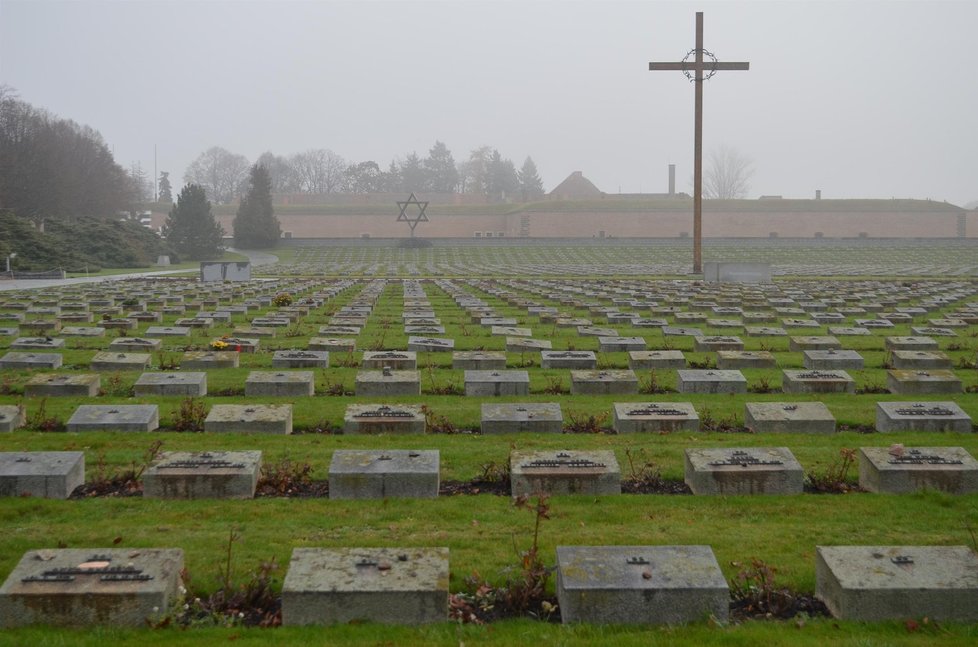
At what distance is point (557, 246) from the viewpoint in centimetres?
4847

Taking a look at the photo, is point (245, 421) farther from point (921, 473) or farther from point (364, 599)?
point (921, 473)

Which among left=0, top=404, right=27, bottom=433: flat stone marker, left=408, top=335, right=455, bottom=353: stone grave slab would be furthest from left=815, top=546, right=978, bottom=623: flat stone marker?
left=408, top=335, right=455, bottom=353: stone grave slab

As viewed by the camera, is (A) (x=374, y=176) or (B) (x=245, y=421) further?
(A) (x=374, y=176)

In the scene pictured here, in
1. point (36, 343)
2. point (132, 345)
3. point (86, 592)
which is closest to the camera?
point (86, 592)

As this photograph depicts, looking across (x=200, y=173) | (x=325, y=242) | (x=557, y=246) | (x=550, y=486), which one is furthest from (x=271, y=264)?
(x=200, y=173)

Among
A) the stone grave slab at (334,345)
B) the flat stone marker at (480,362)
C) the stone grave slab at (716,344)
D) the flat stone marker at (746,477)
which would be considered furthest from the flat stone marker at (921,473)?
the stone grave slab at (334,345)

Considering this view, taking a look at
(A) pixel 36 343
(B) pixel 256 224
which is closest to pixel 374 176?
(B) pixel 256 224

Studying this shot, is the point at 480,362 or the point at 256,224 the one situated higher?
the point at 256,224

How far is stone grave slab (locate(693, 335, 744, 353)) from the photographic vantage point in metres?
10.8

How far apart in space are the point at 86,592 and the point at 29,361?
6720 millimetres

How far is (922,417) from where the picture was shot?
6801mm

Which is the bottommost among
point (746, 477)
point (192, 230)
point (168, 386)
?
point (746, 477)

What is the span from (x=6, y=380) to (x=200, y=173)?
8892 centimetres

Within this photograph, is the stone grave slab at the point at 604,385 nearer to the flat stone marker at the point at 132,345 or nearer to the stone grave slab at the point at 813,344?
the stone grave slab at the point at 813,344
